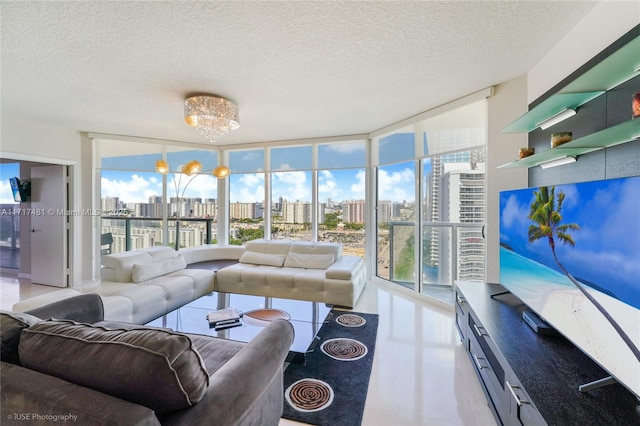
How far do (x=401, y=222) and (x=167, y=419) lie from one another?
388 cm

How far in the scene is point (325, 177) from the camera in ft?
16.6

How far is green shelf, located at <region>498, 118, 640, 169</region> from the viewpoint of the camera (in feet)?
4.12

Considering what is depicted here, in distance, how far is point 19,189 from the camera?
4605 millimetres

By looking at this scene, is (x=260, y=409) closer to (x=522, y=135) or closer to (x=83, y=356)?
(x=83, y=356)

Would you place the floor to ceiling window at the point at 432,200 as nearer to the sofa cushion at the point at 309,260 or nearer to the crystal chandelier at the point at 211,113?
the sofa cushion at the point at 309,260

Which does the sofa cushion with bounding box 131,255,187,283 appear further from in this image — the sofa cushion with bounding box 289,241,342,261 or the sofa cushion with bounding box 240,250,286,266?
the sofa cushion with bounding box 289,241,342,261

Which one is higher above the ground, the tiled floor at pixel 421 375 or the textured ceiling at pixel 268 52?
the textured ceiling at pixel 268 52

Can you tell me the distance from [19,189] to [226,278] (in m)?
4.21

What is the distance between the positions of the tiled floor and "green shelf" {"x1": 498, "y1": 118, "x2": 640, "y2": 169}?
1.76m

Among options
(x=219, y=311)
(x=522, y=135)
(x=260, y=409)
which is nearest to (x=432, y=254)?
(x=522, y=135)

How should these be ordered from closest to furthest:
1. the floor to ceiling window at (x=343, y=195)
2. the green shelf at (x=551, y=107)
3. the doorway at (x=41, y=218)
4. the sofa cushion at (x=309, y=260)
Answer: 1. the green shelf at (x=551, y=107)
2. the sofa cushion at (x=309, y=260)
3. the doorway at (x=41, y=218)
4. the floor to ceiling window at (x=343, y=195)

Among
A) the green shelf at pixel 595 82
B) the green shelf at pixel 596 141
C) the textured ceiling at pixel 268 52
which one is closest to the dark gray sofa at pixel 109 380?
the textured ceiling at pixel 268 52

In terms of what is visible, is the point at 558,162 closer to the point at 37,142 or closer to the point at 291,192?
the point at 291,192

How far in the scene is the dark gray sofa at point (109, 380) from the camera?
79cm
